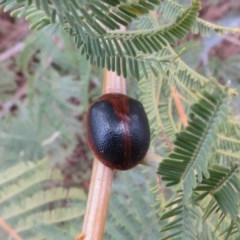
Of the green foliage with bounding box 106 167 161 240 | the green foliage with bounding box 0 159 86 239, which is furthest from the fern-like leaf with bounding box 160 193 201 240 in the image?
the green foliage with bounding box 0 159 86 239

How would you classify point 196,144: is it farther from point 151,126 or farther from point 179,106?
point 179,106

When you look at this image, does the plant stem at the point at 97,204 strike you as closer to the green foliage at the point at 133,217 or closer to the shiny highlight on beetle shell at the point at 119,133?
the shiny highlight on beetle shell at the point at 119,133

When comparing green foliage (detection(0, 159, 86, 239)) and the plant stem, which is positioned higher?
the plant stem

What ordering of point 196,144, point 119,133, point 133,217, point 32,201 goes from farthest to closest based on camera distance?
point 32,201
point 133,217
point 119,133
point 196,144

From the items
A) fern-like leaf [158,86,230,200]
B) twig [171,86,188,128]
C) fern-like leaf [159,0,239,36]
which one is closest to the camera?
fern-like leaf [158,86,230,200]

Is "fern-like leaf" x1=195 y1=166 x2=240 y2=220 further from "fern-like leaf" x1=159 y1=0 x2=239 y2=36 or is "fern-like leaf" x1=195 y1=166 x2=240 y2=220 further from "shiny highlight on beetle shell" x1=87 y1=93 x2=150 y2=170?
"fern-like leaf" x1=159 y1=0 x2=239 y2=36

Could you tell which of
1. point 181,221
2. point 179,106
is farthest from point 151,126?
point 181,221

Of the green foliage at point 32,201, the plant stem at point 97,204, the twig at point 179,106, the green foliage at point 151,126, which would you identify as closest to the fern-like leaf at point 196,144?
the green foliage at point 151,126
